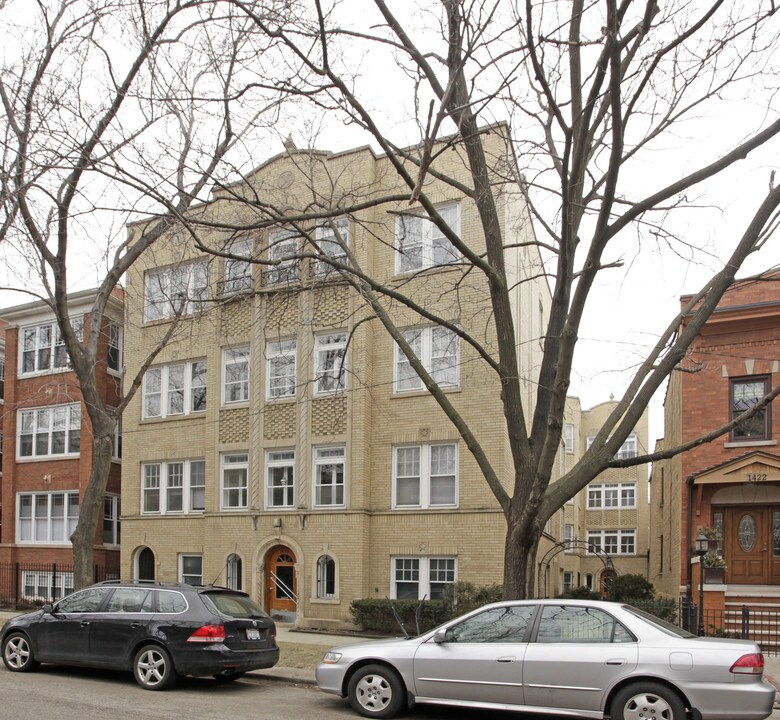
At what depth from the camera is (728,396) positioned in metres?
19.7

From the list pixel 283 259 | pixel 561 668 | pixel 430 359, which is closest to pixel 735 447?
pixel 430 359

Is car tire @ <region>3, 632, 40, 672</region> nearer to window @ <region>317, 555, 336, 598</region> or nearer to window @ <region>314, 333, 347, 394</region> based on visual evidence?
window @ <region>317, 555, 336, 598</region>

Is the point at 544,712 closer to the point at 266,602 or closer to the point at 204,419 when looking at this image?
the point at 266,602

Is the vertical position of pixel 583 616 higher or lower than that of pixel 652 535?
higher

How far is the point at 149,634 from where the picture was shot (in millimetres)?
11016

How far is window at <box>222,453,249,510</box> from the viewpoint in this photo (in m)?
22.3

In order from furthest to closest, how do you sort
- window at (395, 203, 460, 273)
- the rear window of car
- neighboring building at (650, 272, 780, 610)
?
window at (395, 203, 460, 273) → neighboring building at (650, 272, 780, 610) → the rear window of car

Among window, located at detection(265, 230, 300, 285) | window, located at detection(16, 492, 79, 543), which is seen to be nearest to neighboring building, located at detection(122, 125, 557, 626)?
window, located at detection(265, 230, 300, 285)

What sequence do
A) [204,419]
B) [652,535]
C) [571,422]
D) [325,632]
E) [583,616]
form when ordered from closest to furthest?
[583,616]
[325,632]
[204,419]
[652,535]
[571,422]

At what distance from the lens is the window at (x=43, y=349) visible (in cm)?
2736

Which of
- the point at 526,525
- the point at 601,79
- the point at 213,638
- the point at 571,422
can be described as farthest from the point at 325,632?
the point at 571,422

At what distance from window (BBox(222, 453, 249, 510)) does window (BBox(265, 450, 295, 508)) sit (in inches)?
25.6

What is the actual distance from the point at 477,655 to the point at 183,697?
386 centimetres

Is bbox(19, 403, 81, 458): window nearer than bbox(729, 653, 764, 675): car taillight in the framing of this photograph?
No
